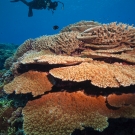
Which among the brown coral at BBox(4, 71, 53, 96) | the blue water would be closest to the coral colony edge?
the brown coral at BBox(4, 71, 53, 96)

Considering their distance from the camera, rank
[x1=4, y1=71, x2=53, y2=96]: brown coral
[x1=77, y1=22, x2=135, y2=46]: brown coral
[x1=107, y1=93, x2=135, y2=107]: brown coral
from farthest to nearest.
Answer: [x1=77, y1=22, x2=135, y2=46]: brown coral < [x1=4, y1=71, x2=53, y2=96]: brown coral < [x1=107, y1=93, x2=135, y2=107]: brown coral

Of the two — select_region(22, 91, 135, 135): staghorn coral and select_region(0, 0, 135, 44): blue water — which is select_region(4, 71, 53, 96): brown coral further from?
select_region(0, 0, 135, 44): blue water

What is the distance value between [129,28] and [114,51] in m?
1.12

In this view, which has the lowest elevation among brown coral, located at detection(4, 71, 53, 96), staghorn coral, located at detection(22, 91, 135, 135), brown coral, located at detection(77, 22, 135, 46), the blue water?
staghorn coral, located at detection(22, 91, 135, 135)

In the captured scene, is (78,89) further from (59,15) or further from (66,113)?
(59,15)

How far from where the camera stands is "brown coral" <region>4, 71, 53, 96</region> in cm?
339

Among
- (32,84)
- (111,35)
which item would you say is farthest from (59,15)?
(32,84)

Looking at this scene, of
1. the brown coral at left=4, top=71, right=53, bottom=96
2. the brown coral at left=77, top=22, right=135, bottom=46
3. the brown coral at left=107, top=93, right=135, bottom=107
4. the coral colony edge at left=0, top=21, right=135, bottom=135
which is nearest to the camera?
the coral colony edge at left=0, top=21, right=135, bottom=135

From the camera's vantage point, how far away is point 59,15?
148 meters

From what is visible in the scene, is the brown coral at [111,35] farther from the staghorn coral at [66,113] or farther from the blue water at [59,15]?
the blue water at [59,15]

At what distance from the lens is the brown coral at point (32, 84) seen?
11.1 ft

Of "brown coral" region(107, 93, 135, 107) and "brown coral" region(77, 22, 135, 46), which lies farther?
"brown coral" region(77, 22, 135, 46)

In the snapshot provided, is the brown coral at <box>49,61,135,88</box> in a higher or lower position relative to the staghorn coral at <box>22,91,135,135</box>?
higher

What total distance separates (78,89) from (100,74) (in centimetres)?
66
